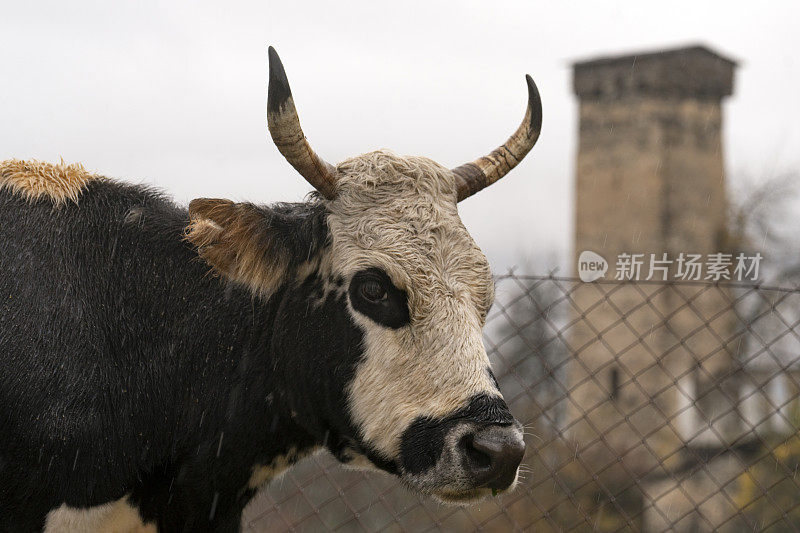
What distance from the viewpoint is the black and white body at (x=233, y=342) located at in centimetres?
341

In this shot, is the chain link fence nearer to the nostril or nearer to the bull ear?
the nostril

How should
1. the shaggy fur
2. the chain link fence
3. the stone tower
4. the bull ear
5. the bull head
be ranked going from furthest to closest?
the stone tower < the chain link fence < the shaggy fur < the bull ear < the bull head

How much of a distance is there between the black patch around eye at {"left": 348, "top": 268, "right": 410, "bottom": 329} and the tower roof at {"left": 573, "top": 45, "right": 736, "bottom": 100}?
47207 mm

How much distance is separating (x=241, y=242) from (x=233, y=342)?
41cm

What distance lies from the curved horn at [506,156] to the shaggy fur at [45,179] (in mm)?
1567

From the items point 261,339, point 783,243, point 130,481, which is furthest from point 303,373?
point 783,243

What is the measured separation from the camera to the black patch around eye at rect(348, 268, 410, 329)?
3469 millimetres

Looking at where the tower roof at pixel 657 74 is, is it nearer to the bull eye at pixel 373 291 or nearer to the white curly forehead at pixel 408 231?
the white curly forehead at pixel 408 231

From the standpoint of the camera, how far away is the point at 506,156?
162 inches

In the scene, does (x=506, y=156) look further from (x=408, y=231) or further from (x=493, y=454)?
(x=493, y=454)

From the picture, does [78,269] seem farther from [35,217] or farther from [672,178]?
[672,178]

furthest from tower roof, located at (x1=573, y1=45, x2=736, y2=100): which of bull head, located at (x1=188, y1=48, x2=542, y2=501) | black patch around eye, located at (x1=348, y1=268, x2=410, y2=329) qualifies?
black patch around eye, located at (x1=348, y1=268, x2=410, y2=329)

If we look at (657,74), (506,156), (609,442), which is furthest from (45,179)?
(657,74)

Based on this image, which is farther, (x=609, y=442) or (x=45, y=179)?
(x=609, y=442)
